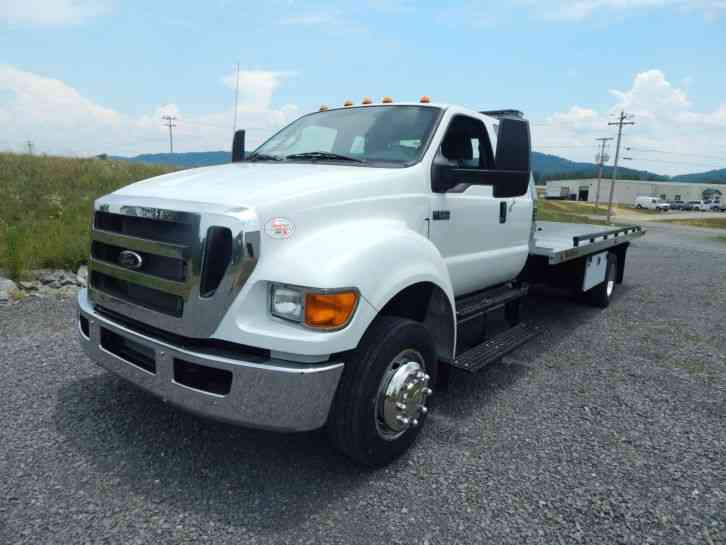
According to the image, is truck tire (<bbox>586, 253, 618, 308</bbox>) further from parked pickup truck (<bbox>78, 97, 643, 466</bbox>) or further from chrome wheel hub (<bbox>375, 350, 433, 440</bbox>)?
chrome wheel hub (<bbox>375, 350, 433, 440</bbox>)

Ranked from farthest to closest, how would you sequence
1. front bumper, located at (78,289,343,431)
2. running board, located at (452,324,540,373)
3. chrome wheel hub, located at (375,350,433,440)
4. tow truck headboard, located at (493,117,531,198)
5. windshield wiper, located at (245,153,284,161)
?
windshield wiper, located at (245,153,284,161)
running board, located at (452,324,540,373)
tow truck headboard, located at (493,117,531,198)
chrome wheel hub, located at (375,350,433,440)
front bumper, located at (78,289,343,431)

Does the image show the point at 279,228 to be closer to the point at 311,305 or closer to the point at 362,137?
the point at 311,305

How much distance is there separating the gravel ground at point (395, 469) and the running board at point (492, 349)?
40 centimetres

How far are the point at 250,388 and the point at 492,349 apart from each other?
2.01 metres

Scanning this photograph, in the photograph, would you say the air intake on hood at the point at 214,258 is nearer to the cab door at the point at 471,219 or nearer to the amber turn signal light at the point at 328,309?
the amber turn signal light at the point at 328,309

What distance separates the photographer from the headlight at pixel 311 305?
228 centimetres

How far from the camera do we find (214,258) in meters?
2.32

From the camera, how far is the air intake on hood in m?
2.31

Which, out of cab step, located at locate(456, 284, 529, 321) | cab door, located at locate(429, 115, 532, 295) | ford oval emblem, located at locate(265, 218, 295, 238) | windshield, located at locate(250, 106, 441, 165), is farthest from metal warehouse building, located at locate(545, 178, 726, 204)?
ford oval emblem, located at locate(265, 218, 295, 238)

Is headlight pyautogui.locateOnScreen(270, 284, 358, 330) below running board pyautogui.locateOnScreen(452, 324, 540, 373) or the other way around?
the other way around

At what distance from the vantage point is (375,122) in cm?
363

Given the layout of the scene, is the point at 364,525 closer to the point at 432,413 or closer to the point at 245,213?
the point at 432,413

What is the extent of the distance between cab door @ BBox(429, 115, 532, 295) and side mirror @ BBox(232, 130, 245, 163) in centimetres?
186

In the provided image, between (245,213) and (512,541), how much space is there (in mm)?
1905
